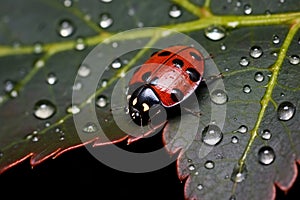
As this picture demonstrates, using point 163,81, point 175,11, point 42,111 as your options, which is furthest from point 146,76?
point 42,111

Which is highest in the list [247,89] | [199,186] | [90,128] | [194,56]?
[194,56]

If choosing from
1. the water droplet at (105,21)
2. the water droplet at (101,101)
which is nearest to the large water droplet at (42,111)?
the water droplet at (101,101)

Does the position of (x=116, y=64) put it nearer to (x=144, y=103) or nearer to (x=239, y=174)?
(x=144, y=103)

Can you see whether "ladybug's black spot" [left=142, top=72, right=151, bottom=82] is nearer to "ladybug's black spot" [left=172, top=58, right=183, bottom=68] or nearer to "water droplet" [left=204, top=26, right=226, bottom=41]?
"ladybug's black spot" [left=172, top=58, right=183, bottom=68]

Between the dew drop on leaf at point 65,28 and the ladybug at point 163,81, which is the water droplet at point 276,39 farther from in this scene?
the dew drop on leaf at point 65,28

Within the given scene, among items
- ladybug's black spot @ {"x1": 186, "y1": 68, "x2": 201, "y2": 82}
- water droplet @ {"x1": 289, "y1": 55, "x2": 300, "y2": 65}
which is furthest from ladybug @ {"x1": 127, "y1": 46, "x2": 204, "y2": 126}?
water droplet @ {"x1": 289, "y1": 55, "x2": 300, "y2": 65}
